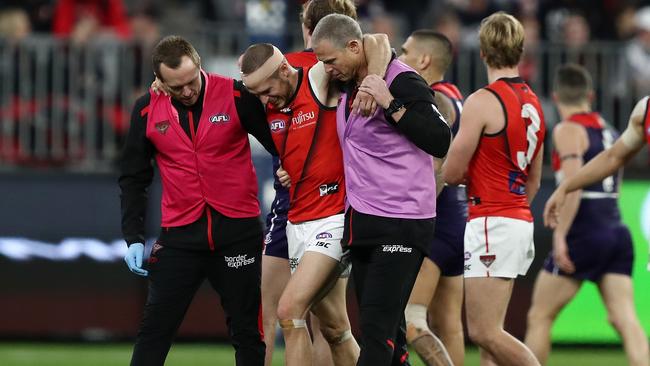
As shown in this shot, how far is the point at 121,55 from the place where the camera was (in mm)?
14648

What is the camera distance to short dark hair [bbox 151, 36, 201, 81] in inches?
312

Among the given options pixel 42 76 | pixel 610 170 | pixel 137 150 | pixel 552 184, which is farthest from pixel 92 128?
pixel 610 170

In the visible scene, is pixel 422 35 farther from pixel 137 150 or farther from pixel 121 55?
pixel 121 55

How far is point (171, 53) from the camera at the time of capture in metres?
7.92

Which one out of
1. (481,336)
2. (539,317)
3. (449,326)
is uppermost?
(481,336)

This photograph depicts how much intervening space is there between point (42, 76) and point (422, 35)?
6.22 metres

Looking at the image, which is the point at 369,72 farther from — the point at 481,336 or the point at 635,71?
the point at 635,71

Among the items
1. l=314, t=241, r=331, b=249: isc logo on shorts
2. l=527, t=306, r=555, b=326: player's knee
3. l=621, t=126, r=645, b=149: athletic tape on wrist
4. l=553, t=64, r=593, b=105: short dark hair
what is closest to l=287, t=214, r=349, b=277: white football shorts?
l=314, t=241, r=331, b=249: isc logo on shorts

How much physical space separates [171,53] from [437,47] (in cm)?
236

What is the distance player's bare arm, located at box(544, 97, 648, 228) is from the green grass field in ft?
12.3

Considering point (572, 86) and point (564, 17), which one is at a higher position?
point (564, 17)

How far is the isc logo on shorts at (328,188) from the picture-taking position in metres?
8.12

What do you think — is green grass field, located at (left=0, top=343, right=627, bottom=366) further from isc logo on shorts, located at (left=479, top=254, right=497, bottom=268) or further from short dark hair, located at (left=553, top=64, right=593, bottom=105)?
isc logo on shorts, located at (left=479, top=254, right=497, bottom=268)

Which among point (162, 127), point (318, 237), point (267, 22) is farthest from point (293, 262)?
point (267, 22)
